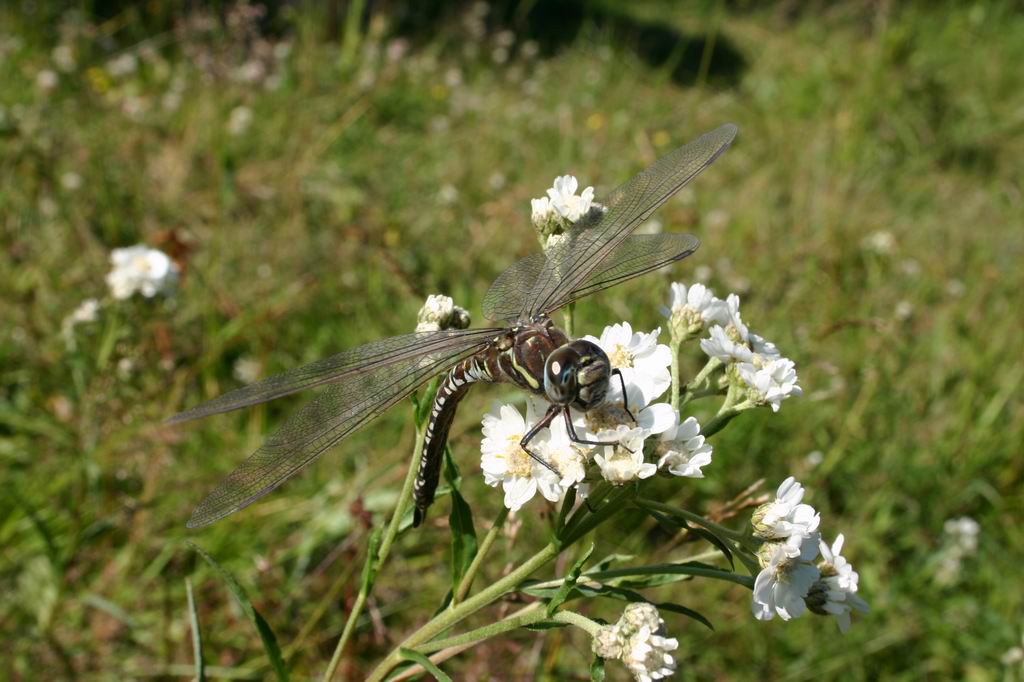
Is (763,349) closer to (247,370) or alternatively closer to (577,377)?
(577,377)

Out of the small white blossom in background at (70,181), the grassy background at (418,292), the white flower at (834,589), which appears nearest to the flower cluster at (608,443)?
the white flower at (834,589)

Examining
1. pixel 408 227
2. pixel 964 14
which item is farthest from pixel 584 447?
pixel 964 14

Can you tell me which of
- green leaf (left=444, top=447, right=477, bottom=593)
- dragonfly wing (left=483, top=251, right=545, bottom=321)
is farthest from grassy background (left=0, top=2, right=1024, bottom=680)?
dragonfly wing (left=483, top=251, right=545, bottom=321)

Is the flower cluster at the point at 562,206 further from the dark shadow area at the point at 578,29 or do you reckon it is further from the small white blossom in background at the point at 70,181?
the dark shadow area at the point at 578,29

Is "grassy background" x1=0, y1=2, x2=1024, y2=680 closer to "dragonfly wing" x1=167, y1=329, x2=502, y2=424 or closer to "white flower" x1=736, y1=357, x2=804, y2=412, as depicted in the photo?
"dragonfly wing" x1=167, y1=329, x2=502, y2=424

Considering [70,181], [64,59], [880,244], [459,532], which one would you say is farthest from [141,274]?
[880,244]

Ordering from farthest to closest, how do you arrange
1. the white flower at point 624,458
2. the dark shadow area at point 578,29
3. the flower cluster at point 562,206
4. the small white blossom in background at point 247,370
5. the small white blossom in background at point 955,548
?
the dark shadow area at point 578,29, the small white blossom in background at point 247,370, the small white blossom in background at point 955,548, the flower cluster at point 562,206, the white flower at point 624,458

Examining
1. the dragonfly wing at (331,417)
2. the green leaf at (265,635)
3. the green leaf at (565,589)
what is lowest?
the green leaf at (265,635)
